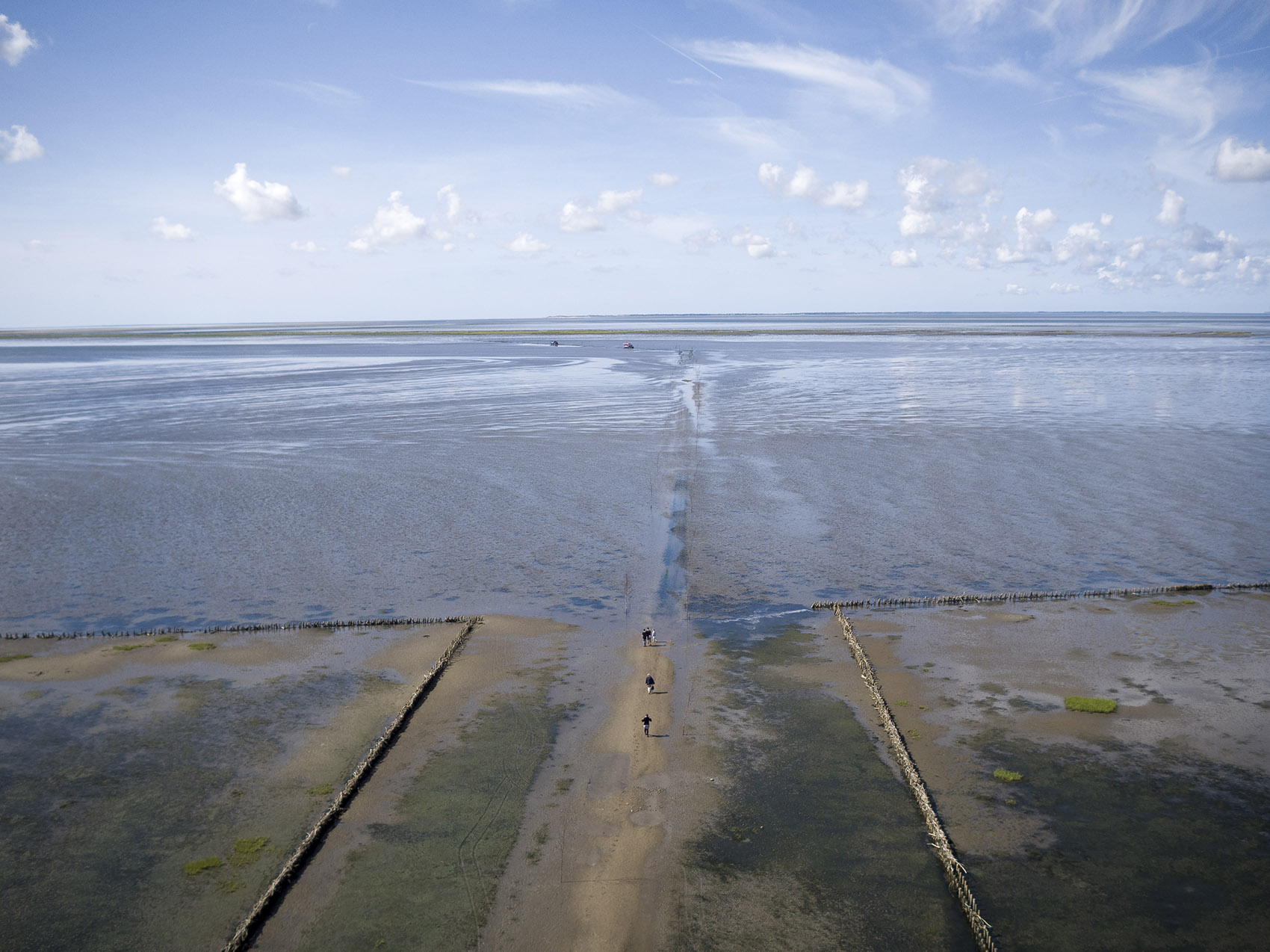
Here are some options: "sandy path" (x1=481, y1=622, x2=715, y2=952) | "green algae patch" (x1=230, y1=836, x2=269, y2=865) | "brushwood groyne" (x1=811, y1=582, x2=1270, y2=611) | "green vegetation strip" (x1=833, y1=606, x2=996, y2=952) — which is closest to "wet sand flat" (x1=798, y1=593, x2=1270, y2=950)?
"green vegetation strip" (x1=833, y1=606, x2=996, y2=952)

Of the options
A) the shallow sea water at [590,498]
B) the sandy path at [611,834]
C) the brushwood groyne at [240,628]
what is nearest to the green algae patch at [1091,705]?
the shallow sea water at [590,498]

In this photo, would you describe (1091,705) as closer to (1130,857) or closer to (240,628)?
(1130,857)

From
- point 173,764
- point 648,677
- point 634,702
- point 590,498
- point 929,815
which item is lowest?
point 929,815

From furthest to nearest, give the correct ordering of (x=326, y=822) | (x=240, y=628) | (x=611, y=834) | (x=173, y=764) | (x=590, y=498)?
(x=590, y=498) < (x=240, y=628) < (x=173, y=764) < (x=326, y=822) < (x=611, y=834)

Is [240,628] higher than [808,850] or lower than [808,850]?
higher

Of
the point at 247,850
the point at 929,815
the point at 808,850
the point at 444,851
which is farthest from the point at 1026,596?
the point at 247,850

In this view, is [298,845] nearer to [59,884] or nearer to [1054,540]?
[59,884]

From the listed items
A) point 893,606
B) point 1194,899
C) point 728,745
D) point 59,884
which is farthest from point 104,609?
point 1194,899

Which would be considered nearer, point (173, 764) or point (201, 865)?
point (201, 865)
